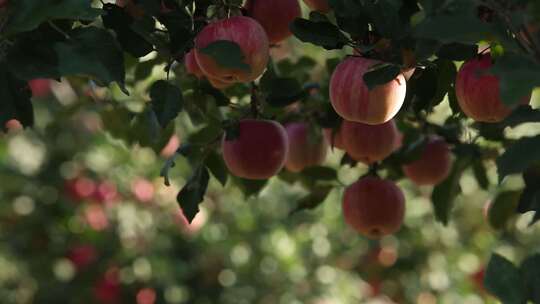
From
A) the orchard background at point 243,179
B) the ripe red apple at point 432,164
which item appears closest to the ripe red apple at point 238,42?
the orchard background at point 243,179

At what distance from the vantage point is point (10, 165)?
4527 millimetres

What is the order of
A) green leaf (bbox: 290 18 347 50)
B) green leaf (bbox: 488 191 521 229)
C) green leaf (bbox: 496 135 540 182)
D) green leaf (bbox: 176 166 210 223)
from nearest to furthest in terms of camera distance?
green leaf (bbox: 496 135 540 182) → green leaf (bbox: 290 18 347 50) → green leaf (bbox: 176 166 210 223) → green leaf (bbox: 488 191 521 229)

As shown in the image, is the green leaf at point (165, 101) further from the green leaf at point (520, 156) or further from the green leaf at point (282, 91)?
the green leaf at point (520, 156)

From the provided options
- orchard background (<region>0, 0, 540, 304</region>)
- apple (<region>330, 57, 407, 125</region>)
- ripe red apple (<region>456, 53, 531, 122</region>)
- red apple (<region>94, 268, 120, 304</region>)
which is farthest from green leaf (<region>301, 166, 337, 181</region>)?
red apple (<region>94, 268, 120, 304</region>)

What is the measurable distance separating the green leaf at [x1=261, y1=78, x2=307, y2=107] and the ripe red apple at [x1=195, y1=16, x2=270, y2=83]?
0.87 ft

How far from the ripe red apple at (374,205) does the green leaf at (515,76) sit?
0.89 meters

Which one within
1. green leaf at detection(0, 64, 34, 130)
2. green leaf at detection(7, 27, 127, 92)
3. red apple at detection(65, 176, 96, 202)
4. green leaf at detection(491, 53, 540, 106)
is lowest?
red apple at detection(65, 176, 96, 202)

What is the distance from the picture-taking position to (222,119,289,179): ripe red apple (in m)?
1.71

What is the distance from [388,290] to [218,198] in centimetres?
93

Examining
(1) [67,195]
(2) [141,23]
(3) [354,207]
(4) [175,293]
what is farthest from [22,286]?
(2) [141,23]

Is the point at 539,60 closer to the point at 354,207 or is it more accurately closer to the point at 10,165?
the point at 354,207

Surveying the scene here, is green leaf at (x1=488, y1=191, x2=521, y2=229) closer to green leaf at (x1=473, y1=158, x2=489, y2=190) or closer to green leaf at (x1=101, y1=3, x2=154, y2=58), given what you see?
green leaf at (x1=473, y1=158, x2=489, y2=190)

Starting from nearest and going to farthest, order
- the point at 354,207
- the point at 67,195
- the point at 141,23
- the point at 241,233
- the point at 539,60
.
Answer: the point at 539,60, the point at 141,23, the point at 354,207, the point at 241,233, the point at 67,195

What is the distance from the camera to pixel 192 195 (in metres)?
1.68
